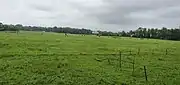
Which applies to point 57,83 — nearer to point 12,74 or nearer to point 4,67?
point 12,74

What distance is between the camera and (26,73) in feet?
115

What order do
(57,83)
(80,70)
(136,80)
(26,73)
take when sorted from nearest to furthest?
(57,83), (136,80), (26,73), (80,70)

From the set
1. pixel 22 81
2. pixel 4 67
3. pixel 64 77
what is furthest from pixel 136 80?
pixel 4 67

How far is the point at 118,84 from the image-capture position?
1200 inches

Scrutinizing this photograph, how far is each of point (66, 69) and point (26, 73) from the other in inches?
206

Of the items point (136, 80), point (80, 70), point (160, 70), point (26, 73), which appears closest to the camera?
point (136, 80)

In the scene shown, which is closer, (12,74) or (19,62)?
(12,74)

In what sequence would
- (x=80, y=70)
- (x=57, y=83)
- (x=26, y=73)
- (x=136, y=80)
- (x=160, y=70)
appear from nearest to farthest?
(x=57, y=83)
(x=136, y=80)
(x=26, y=73)
(x=80, y=70)
(x=160, y=70)

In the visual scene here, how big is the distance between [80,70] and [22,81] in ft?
28.2

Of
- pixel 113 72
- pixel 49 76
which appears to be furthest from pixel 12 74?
pixel 113 72

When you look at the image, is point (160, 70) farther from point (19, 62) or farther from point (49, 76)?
point (19, 62)

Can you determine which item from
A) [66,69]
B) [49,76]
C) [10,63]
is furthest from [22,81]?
[10,63]

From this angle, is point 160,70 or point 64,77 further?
point 160,70

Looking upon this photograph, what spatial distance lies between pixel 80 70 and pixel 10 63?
10.3m
